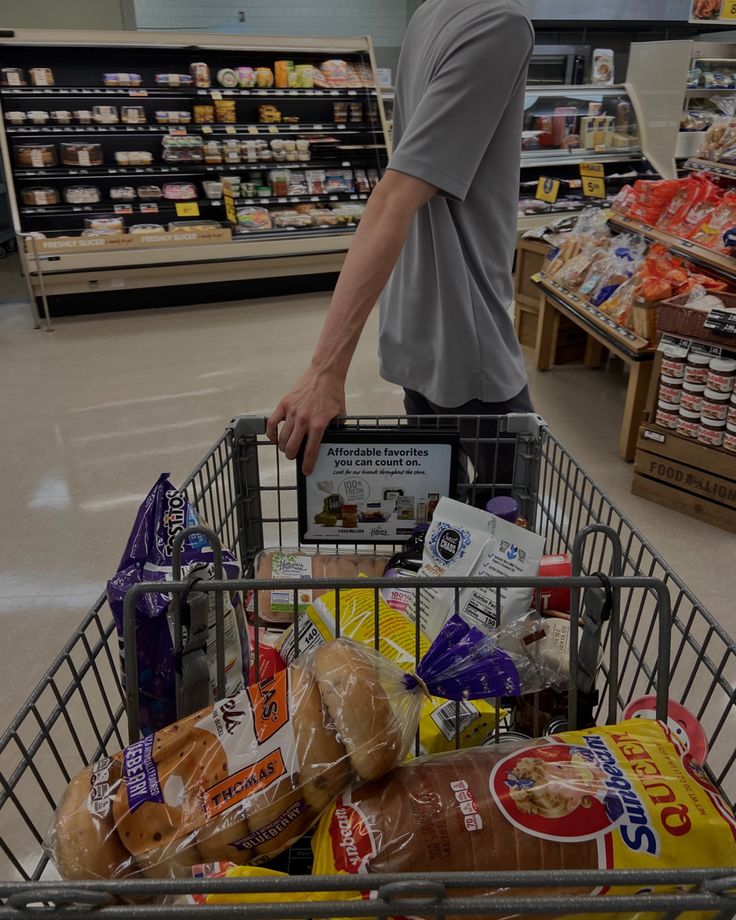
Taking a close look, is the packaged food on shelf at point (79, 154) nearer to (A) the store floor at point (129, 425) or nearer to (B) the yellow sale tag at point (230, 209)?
(B) the yellow sale tag at point (230, 209)

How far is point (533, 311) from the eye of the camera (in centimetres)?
483

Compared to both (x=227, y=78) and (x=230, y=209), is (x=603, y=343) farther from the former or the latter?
(x=227, y=78)

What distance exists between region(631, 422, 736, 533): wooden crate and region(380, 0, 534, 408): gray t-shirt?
164cm

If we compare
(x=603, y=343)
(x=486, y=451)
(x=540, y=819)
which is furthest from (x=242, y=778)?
(x=603, y=343)

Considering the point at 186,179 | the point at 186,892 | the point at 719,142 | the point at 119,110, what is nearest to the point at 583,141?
the point at 719,142

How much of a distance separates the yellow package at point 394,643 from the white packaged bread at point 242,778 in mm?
165

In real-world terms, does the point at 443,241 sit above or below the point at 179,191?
above

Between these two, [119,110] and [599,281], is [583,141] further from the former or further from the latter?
[119,110]

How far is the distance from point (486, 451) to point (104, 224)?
16.9 feet

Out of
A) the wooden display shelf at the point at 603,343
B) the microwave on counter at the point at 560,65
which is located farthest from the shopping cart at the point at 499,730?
the microwave on counter at the point at 560,65

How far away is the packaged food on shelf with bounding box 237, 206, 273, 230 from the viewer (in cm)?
616

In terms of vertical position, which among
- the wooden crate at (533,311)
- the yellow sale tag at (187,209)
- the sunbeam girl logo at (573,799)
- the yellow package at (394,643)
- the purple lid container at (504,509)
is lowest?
the wooden crate at (533,311)

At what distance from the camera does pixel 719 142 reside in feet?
14.4

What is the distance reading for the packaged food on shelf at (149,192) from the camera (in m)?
6.01
